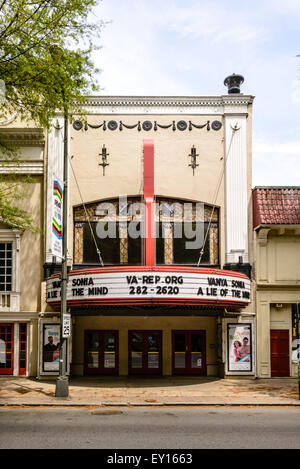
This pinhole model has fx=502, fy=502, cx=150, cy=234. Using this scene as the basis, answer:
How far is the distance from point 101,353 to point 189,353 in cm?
399

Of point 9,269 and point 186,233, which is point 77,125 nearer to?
point 186,233

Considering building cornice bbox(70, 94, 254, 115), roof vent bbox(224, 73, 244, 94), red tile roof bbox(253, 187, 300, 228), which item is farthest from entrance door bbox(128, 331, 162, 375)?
roof vent bbox(224, 73, 244, 94)

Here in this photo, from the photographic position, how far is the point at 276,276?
22.5 m

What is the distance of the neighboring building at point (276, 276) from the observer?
2202cm

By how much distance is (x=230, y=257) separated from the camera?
2238 cm

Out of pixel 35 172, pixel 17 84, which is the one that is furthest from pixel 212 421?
pixel 35 172

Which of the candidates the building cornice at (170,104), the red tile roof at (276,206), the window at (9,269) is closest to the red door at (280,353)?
the red tile roof at (276,206)

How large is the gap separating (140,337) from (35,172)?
889 cm

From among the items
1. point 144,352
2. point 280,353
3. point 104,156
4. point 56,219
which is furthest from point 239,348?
point 104,156

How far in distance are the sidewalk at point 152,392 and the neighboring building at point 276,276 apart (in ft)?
3.51

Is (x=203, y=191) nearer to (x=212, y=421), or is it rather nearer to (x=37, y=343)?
(x=37, y=343)

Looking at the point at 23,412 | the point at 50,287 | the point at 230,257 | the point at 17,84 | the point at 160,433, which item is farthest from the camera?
the point at 230,257

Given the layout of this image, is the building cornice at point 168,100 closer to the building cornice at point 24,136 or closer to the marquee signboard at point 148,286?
the building cornice at point 24,136
